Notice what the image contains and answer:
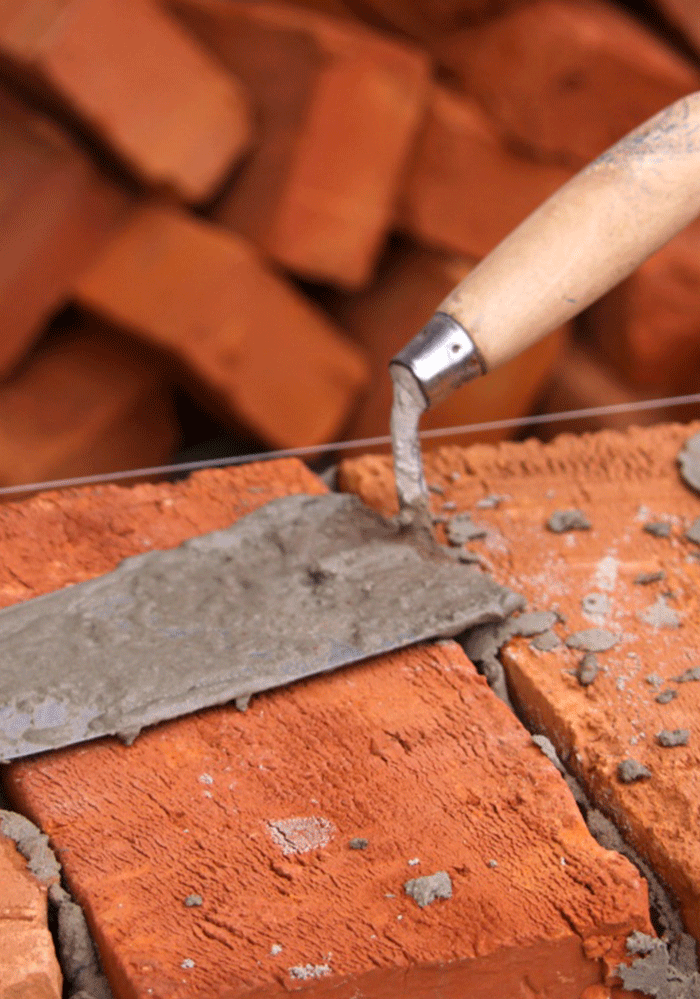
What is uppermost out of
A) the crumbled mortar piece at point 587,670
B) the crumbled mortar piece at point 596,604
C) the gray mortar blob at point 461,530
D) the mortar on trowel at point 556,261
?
the mortar on trowel at point 556,261

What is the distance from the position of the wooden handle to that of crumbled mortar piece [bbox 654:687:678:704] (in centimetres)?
18

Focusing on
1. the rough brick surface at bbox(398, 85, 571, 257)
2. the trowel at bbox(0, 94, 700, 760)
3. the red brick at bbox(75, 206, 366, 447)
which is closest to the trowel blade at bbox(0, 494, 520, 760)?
the trowel at bbox(0, 94, 700, 760)

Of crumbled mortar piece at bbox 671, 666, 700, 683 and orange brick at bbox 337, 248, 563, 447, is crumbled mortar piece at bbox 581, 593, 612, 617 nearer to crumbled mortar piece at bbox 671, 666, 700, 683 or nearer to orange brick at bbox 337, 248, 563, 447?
crumbled mortar piece at bbox 671, 666, 700, 683

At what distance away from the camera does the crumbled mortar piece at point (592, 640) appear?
593 mm

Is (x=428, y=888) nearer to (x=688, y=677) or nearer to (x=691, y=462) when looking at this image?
(x=688, y=677)

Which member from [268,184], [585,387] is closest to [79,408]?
[268,184]

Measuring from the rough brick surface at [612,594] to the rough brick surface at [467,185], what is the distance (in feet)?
2.69

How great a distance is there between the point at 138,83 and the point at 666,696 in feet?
3.40

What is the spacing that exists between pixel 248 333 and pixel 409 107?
0.31m

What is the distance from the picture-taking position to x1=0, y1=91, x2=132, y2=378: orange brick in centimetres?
140

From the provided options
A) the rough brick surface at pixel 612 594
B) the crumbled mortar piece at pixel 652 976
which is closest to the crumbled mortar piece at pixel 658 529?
the rough brick surface at pixel 612 594

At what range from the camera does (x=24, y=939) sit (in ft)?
1.44

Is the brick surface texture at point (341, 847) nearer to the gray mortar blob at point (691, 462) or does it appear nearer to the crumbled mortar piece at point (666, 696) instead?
the crumbled mortar piece at point (666, 696)

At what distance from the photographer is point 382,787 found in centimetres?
51
